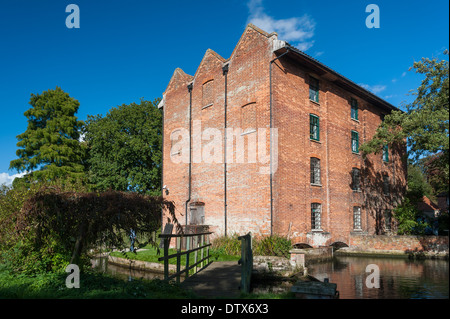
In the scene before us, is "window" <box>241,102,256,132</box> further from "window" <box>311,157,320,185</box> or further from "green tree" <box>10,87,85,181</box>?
"green tree" <box>10,87,85,181</box>

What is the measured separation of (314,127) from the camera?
17.4 metres

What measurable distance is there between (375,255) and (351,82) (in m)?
9.49

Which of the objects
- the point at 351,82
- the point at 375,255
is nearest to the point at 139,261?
the point at 375,255

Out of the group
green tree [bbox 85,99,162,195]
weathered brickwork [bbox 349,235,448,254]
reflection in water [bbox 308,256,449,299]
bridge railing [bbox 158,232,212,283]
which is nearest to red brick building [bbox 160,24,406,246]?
weathered brickwork [bbox 349,235,448,254]

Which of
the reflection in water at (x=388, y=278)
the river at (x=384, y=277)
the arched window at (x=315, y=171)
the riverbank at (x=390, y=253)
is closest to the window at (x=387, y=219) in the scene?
the riverbank at (x=390, y=253)

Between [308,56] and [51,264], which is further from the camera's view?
[308,56]

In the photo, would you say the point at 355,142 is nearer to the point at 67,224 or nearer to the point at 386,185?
the point at 386,185

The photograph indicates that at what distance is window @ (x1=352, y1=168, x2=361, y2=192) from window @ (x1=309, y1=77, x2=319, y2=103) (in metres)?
5.17

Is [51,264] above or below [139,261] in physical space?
above

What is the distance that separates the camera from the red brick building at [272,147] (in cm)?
1506

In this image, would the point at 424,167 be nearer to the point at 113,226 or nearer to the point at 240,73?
the point at 240,73

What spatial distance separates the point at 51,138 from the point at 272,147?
57.2 ft

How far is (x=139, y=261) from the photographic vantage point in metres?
14.6

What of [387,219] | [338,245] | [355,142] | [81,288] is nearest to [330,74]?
[355,142]
